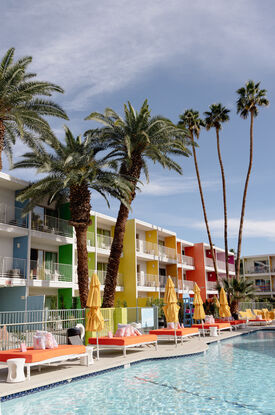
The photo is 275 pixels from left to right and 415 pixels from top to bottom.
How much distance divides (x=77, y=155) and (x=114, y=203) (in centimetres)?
337

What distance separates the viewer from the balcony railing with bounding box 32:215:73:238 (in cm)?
2414

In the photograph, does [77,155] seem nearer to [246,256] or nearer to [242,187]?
[242,187]

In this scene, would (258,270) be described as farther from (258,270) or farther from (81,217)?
(81,217)

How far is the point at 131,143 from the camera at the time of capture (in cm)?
2238

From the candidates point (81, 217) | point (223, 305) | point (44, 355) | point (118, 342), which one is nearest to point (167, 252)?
point (223, 305)

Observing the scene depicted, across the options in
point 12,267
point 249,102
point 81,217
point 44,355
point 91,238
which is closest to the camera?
point 44,355

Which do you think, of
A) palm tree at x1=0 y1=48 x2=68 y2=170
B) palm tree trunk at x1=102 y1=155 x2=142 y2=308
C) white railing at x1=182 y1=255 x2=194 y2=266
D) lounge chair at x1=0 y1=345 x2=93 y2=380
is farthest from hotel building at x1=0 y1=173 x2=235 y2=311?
lounge chair at x1=0 y1=345 x2=93 y2=380

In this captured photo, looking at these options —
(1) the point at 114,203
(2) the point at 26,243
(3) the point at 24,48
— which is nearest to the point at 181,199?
(1) the point at 114,203

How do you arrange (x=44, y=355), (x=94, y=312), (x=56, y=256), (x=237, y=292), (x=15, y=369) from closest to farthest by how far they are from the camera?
(x=15, y=369), (x=44, y=355), (x=94, y=312), (x=56, y=256), (x=237, y=292)

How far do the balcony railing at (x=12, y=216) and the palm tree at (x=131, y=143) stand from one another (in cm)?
532

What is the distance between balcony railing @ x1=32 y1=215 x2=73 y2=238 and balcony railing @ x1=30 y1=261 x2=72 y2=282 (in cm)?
197

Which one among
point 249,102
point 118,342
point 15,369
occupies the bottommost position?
point 15,369

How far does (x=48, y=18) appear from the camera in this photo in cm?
1393

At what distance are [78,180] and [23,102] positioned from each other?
184 inches
